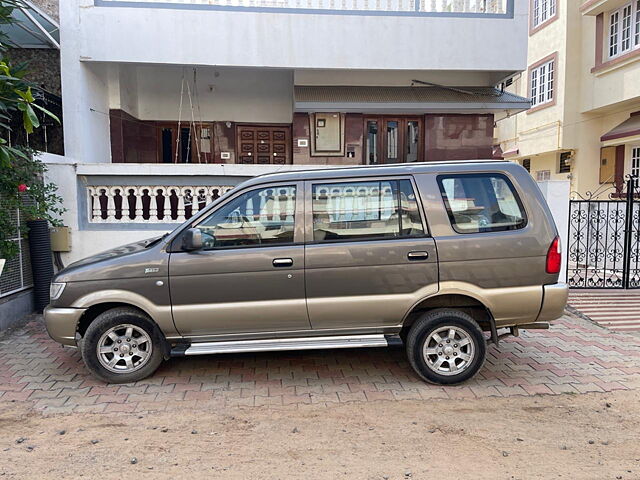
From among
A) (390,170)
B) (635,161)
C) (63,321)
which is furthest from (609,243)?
(63,321)

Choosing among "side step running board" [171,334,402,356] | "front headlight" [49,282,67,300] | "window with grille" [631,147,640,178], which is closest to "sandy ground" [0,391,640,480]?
"side step running board" [171,334,402,356]

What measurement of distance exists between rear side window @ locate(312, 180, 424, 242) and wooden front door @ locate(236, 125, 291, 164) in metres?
7.22

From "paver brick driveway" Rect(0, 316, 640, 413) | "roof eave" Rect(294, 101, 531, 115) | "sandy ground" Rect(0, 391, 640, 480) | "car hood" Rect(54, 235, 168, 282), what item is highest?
"roof eave" Rect(294, 101, 531, 115)

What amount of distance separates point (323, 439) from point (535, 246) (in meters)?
2.60

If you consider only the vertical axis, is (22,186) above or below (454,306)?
above

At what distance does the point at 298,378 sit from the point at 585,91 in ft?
58.4

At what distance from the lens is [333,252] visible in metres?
4.41

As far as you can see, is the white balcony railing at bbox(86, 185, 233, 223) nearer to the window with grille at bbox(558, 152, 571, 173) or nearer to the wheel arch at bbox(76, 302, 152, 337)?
the wheel arch at bbox(76, 302, 152, 337)

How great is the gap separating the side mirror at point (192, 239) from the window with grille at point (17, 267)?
364 centimetres

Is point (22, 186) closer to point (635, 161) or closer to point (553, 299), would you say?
point (553, 299)

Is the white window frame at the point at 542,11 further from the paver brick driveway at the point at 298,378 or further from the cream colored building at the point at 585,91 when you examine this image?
the paver brick driveway at the point at 298,378

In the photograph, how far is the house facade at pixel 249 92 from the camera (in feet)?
25.4

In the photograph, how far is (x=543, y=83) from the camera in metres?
19.8

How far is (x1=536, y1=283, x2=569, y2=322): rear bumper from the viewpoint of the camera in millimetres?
4441
